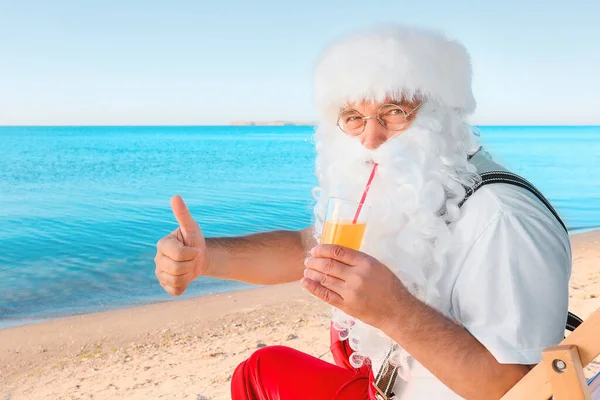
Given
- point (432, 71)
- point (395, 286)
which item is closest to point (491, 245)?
point (395, 286)

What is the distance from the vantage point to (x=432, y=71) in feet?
6.43

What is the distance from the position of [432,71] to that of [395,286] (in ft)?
2.86

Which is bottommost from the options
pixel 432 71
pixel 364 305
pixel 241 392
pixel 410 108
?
pixel 241 392

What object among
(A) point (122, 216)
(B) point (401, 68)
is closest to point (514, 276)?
(B) point (401, 68)

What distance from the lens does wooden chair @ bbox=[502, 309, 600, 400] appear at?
4.17ft

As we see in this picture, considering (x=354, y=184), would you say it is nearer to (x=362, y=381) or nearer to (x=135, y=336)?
(x=362, y=381)

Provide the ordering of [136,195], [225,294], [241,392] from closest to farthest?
[241,392] → [225,294] → [136,195]

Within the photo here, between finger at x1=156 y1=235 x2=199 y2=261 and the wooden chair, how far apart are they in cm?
119

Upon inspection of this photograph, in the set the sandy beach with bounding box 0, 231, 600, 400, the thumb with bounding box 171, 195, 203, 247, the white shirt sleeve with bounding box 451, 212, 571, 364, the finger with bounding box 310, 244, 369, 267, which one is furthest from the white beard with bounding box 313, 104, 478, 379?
the sandy beach with bounding box 0, 231, 600, 400

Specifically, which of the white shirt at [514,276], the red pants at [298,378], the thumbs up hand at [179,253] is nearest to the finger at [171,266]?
the thumbs up hand at [179,253]

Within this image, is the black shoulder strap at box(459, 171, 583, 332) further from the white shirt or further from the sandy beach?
the sandy beach

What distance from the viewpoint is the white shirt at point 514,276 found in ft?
4.72

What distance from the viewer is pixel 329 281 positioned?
57.3 inches

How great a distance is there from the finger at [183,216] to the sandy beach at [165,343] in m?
2.36
